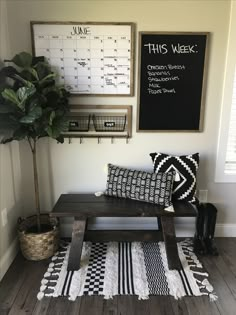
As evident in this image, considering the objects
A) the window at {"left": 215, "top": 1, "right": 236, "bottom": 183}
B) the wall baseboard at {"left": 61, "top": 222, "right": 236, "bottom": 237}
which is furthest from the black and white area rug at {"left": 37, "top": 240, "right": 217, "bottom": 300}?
the window at {"left": 215, "top": 1, "right": 236, "bottom": 183}

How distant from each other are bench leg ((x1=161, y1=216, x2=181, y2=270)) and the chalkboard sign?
2.77ft

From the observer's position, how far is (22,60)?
211 cm

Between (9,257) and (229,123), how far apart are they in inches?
90.0

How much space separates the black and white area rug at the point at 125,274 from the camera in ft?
6.52

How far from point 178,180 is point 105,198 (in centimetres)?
67

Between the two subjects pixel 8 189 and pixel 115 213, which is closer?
pixel 115 213

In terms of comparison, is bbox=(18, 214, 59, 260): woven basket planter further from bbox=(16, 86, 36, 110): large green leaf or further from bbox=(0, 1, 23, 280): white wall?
bbox=(16, 86, 36, 110): large green leaf

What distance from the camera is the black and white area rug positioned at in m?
1.99

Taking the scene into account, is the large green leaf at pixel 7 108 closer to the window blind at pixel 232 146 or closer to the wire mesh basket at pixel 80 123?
the wire mesh basket at pixel 80 123

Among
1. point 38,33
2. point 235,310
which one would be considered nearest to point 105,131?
point 38,33

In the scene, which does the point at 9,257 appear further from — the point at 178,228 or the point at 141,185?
the point at 178,228

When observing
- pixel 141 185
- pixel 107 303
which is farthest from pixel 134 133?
pixel 107 303

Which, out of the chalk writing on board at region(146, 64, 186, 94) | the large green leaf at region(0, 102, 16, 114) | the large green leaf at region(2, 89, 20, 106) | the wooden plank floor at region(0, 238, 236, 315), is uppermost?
the chalk writing on board at region(146, 64, 186, 94)

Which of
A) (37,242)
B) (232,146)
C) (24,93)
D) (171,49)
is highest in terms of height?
(171,49)
